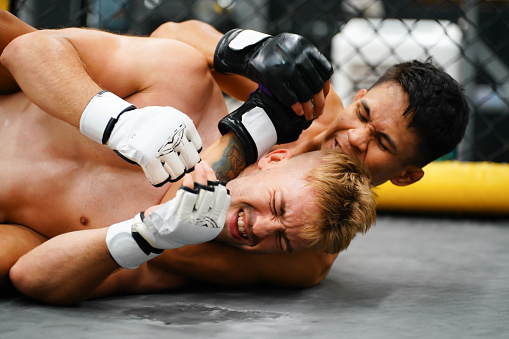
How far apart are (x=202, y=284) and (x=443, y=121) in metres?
0.74

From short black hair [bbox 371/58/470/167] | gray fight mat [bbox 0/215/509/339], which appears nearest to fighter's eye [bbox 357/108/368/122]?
short black hair [bbox 371/58/470/167]

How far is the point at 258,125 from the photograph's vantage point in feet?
4.29

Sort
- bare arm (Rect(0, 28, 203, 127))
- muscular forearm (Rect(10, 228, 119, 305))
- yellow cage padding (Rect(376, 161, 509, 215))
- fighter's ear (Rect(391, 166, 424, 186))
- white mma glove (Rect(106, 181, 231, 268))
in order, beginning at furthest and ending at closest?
1. yellow cage padding (Rect(376, 161, 509, 215))
2. fighter's ear (Rect(391, 166, 424, 186))
3. bare arm (Rect(0, 28, 203, 127))
4. muscular forearm (Rect(10, 228, 119, 305))
5. white mma glove (Rect(106, 181, 231, 268))

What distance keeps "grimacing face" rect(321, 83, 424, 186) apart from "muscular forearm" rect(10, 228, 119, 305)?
0.66 m

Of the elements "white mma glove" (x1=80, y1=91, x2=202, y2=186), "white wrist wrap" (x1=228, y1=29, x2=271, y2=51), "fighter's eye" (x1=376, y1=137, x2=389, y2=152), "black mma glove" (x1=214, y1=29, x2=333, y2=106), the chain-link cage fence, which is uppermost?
the chain-link cage fence

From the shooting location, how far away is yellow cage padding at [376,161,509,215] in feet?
7.64

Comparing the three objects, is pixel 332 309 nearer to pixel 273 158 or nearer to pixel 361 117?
pixel 273 158

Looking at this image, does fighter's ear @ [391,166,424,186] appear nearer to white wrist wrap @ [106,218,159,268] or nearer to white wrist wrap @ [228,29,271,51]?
white wrist wrap @ [228,29,271,51]

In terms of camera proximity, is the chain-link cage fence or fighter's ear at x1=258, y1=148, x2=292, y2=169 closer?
fighter's ear at x1=258, y1=148, x2=292, y2=169

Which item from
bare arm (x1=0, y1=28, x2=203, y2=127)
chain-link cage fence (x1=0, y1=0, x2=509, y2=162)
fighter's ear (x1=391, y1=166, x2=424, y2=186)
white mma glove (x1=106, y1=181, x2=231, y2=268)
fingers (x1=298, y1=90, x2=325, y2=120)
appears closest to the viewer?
white mma glove (x1=106, y1=181, x2=231, y2=268)

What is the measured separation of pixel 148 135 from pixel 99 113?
0.14 meters

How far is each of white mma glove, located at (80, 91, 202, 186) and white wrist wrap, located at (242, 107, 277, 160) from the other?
217 millimetres

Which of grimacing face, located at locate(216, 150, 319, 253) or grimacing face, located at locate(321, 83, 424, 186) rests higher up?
grimacing face, located at locate(321, 83, 424, 186)

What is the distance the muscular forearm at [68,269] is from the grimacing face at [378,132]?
0.66 m
